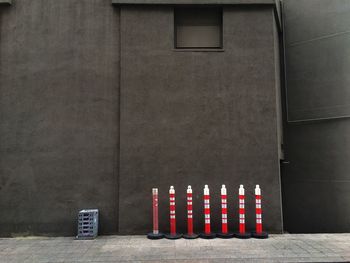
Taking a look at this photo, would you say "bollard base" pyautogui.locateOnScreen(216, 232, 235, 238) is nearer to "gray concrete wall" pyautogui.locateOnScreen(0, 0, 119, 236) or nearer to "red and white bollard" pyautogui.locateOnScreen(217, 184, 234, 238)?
"red and white bollard" pyautogui.locateOnScreen(217, 184, 234, 238)

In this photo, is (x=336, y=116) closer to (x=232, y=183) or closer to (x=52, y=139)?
(x=232, y=183)

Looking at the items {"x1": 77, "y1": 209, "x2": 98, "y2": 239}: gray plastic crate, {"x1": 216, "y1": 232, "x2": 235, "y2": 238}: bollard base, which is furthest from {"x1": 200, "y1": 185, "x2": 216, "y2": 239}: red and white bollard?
{"x1": 77, "y1": 209, "x2": 98, "y2": 239}: gray plastic crate

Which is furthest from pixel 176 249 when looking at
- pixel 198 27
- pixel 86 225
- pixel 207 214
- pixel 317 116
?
pixel 317 116

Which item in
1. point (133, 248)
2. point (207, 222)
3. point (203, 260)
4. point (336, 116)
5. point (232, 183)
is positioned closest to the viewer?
point (203, 260)

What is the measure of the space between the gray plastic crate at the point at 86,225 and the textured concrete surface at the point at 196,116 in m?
0.69

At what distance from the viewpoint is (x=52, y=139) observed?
28.5 ft

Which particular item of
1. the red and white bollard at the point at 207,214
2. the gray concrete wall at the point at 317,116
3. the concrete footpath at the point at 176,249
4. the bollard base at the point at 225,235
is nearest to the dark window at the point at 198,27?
the gray concrete wall at the point at 317,116

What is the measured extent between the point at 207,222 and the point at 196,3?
539 cm

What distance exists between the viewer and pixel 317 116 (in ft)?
35.4

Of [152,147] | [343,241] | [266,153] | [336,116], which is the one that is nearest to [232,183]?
[266,153]

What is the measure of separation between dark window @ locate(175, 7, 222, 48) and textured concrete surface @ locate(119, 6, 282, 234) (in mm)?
281

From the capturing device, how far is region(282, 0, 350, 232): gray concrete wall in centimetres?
1034

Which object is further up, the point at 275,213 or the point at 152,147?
the point at 152,147

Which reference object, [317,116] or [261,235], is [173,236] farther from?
[317,116]
